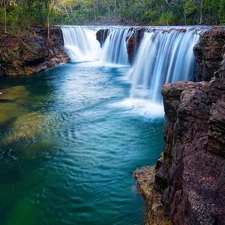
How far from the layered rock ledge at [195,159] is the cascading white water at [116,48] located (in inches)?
736

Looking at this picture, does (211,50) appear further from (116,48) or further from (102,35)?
(102,35)

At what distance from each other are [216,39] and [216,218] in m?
7.55

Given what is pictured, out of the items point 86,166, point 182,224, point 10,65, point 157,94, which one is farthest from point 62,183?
point 10,65

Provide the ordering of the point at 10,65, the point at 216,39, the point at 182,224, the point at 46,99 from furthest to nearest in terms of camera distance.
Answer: the point at 10,65, the point at 46,99, the point at 216,39, the point at 182,224

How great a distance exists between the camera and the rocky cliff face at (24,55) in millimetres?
20844

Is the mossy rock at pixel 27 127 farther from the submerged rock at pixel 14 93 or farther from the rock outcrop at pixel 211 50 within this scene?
the rock outcrop at pixel 211 50

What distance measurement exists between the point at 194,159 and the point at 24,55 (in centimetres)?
1974

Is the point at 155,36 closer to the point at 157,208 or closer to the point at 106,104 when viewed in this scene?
the point at 106,104

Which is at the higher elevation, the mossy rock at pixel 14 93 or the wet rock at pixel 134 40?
the wet rock at pixel 134 40

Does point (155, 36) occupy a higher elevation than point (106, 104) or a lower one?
higher

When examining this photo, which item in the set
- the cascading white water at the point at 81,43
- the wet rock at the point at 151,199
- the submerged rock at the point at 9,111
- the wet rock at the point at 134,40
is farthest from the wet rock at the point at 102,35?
the wet rock at the point at 151,199

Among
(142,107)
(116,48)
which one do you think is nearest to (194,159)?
(142,107)

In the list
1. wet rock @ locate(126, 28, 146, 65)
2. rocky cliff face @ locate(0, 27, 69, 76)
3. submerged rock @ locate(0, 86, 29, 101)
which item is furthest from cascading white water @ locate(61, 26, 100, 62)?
submerged rock @ locate(0, 86, 29, 101)

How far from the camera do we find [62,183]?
25.1 feet
